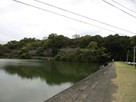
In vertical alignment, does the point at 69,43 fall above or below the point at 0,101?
above

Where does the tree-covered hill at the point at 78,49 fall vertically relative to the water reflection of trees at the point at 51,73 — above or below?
above

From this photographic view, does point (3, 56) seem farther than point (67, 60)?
Yes

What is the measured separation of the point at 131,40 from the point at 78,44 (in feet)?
70.2

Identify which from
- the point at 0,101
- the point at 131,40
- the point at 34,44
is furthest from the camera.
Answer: the point at 34,44

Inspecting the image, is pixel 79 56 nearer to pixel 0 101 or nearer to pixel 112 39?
pixel 112 39

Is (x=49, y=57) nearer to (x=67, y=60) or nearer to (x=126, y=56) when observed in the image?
(x=67, y=60)

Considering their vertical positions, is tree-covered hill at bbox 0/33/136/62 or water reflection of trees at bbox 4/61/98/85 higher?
tree-covered hill at bbox 0/33/136/62

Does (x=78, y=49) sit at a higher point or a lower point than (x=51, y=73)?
higher

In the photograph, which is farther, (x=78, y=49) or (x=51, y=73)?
(x=78, y=49)

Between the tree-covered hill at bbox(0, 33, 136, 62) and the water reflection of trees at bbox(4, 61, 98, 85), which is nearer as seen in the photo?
the water reflection of trees at bbox(4, 61, 98, 85)

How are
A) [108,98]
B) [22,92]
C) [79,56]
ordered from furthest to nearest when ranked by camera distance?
[79,56] → [22,92] → [108,98]

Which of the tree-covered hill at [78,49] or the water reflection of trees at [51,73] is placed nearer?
the water reflection of trees at [51,73]

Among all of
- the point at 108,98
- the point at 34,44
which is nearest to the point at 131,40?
the point at 34,44

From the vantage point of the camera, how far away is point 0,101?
1389 centimetres
